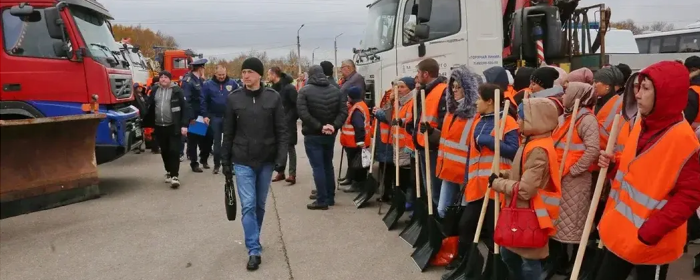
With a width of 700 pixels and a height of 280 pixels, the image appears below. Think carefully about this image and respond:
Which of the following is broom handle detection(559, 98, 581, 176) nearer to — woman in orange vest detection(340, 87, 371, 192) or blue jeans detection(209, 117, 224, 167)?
woman in orange vest detection(340, 87, 371, 192)

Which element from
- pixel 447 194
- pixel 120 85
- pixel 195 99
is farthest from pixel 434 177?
pixel 195 99

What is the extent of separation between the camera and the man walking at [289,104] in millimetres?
7902

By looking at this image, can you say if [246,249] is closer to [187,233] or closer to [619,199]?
[187,233]

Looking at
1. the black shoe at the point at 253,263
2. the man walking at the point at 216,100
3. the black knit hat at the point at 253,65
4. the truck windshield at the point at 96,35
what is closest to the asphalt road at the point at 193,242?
the black shoe at the point at 253,263

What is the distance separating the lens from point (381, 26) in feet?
27.6

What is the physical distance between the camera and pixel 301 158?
1134 cm

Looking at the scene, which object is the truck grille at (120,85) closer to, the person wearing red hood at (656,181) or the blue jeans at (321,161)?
the blue jeans at (321,161)

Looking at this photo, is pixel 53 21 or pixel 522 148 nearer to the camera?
pixel 522 148

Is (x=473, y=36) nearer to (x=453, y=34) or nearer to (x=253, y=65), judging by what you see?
(x=453, y=34)

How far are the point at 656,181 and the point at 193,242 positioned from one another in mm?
4264

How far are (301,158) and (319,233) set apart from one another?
5557 millimetres

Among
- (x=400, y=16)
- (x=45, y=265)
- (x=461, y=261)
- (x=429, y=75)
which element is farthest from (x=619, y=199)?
(x=400, y=16)

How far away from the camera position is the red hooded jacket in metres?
2.66

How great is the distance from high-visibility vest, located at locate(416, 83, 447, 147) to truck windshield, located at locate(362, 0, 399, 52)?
2.70 m
